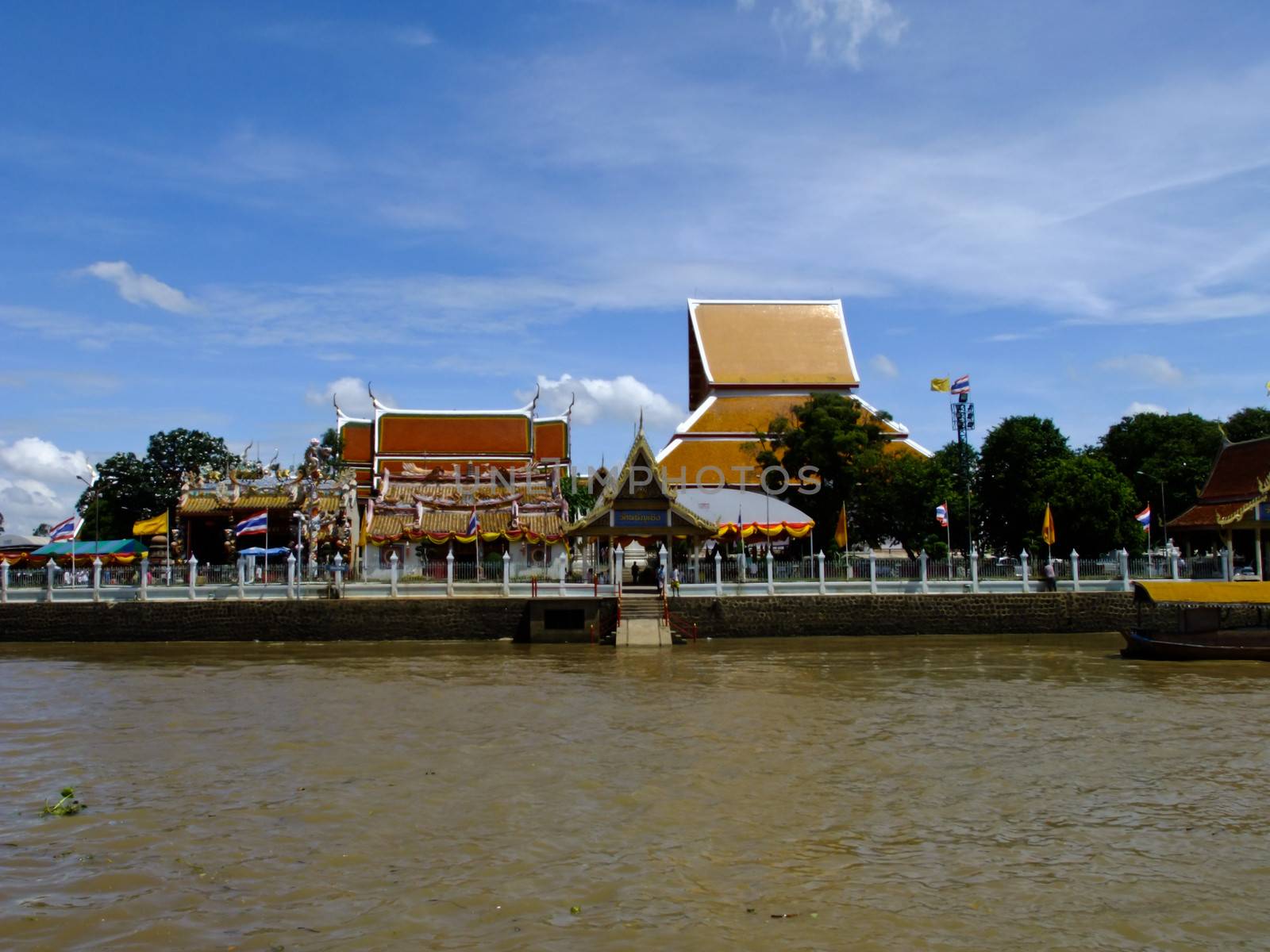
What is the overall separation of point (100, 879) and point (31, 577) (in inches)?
777

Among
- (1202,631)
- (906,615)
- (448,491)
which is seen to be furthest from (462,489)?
(1202,631)

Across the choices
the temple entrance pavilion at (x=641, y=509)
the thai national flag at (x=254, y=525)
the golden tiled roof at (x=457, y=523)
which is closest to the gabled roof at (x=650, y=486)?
the temple entrance pavilion at (x=641, y=509)

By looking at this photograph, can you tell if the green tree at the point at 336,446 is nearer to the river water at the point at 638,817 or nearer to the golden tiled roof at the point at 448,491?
the golden tiled roof at the point at 448,491

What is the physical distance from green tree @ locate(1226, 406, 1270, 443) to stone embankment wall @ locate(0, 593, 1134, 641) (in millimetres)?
23147

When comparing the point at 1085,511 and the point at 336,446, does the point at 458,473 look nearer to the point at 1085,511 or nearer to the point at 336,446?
the point at 336,446

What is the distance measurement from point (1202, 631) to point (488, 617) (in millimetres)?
13477

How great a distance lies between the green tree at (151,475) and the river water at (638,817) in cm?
2497

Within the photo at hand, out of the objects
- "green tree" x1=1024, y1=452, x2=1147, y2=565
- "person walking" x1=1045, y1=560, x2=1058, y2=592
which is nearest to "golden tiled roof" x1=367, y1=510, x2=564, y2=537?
"person walking" x1=1045, y1=560, x2=1058, y2=592

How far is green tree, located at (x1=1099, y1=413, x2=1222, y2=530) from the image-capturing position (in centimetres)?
4069

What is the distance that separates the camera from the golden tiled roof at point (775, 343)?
4356 cm

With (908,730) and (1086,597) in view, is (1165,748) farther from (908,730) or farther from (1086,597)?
(1086,597)

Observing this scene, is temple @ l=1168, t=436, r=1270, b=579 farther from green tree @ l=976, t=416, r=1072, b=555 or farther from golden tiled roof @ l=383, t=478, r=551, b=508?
golden tiled roof @ l=383, t=478, r=551, b=508

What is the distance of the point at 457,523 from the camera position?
30.2 meters

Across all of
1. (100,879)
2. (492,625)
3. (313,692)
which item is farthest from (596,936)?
(492,625)
